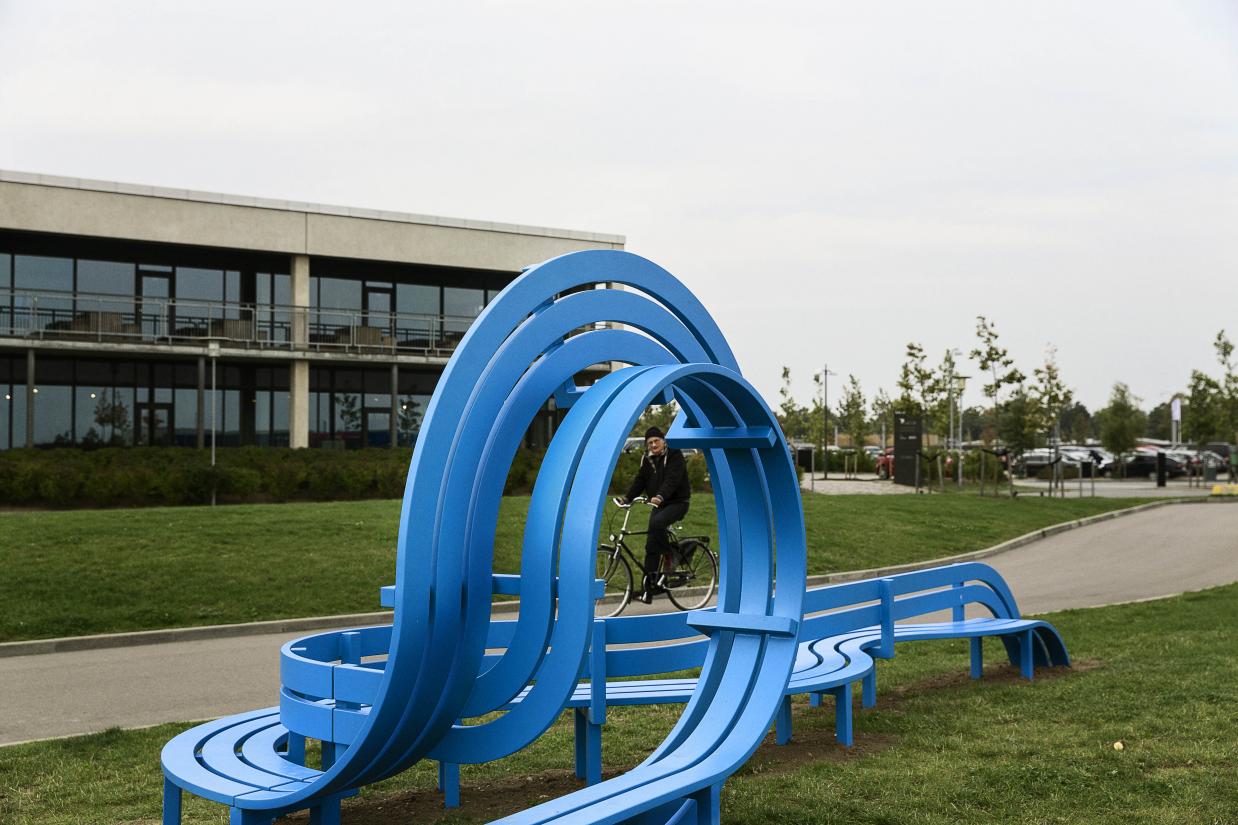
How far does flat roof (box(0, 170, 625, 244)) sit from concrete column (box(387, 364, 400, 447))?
15.4 feet

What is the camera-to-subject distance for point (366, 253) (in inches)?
1369

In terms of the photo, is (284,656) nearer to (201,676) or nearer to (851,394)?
(201,676)

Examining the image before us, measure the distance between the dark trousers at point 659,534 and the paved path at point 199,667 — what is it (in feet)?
14.2

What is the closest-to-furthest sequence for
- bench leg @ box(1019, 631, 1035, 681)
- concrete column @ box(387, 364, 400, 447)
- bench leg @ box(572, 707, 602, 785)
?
bench leg @ box(572, 707, 602, 785) → bench leg @ box(1019, 631, 1035, 681) → concrete column @ box(387, 364, 400, 447)

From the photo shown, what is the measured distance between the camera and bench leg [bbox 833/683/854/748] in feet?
22.9

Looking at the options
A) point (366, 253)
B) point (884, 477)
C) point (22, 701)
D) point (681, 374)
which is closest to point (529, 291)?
point (681, 374)

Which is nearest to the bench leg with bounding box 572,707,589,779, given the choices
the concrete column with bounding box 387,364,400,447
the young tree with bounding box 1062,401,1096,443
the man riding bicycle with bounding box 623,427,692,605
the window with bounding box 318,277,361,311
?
the man riding bicycle with bounding box 623,427,692,605

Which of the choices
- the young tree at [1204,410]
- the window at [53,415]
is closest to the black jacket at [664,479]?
the window at [53,415]

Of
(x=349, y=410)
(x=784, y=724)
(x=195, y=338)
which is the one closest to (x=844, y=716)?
(x=784, y=724)

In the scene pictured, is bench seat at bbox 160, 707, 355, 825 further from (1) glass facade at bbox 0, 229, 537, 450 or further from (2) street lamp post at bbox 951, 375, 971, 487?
(2) street lamp post at bbox 951, 375, 971, 487

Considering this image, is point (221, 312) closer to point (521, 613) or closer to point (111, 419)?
point (111, 419)

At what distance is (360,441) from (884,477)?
2246 cm

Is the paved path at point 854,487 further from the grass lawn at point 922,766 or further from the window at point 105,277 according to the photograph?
the grass lawn at point 922,766

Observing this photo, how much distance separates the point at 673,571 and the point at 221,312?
23.7 meters
